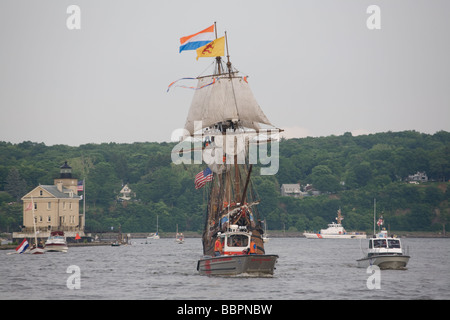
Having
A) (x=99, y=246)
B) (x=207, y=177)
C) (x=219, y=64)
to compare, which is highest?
(x=219, y=64)

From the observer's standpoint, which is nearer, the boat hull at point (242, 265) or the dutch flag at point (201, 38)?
the boat hull at point (242, 265)

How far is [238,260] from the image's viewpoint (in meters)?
63.7

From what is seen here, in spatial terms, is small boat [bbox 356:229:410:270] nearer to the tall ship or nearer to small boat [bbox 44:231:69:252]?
the tall ship

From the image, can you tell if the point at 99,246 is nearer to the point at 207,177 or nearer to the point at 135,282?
the point at 207,177

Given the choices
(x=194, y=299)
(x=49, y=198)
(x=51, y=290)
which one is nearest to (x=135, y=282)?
(x=51, y=290)

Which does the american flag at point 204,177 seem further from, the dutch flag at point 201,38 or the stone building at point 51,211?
the stone building at point 51,211

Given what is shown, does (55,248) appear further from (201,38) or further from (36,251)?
(201,38)

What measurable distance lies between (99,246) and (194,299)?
396 ft

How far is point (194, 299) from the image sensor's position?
177 ft

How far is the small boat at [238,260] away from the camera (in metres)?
63.9

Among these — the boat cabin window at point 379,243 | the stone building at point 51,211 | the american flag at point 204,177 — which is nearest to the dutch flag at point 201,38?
the american flag at point 204,177
